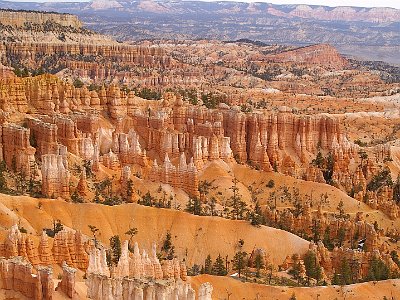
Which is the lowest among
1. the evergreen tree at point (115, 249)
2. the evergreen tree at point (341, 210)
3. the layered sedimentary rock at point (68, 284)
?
the evergreen tree at point (341, 210)

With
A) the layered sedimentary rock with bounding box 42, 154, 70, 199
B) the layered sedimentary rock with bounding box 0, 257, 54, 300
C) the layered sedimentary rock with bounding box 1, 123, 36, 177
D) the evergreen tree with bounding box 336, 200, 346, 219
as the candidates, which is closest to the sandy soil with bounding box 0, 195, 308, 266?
the layered sedimentary rock with bounding box 42, 154, 70, 199

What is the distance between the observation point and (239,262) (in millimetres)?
51438

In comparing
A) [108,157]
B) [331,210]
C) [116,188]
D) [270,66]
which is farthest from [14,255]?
[270,66]

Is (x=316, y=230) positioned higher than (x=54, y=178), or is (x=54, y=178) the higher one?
(x=54, y=178)

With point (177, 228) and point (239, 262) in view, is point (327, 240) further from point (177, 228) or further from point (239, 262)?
point (177, 228)

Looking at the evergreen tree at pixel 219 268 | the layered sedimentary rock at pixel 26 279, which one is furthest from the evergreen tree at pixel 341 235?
the layered sedimentary rock at pixel 26 279

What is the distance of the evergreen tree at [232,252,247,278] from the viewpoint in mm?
51406

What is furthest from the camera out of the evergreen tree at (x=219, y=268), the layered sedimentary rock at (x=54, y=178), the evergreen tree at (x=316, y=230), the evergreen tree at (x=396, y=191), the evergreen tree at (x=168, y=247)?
the evergreen tree at (x=396, y=191)

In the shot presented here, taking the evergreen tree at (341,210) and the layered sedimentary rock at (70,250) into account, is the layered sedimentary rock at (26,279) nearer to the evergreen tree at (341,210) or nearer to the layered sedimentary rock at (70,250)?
the layered sedimentary rock at (70,250)

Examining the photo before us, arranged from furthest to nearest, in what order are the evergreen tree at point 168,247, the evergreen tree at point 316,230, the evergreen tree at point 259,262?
1. the evergreen tree at point 316,230
2. the evergreen tree at point 168,247
3. the evergreen tree at point 259,262

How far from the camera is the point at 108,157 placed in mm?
68312

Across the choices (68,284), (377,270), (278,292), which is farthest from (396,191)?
(68,284)

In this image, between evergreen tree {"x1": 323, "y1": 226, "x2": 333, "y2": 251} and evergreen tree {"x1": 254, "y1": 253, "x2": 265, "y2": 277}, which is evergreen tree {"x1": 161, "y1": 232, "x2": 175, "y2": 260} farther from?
evergreen tree {"x1": 323, "y1": 226, "x2": 333, "y2": 251}

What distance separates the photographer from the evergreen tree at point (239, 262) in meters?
51.4
